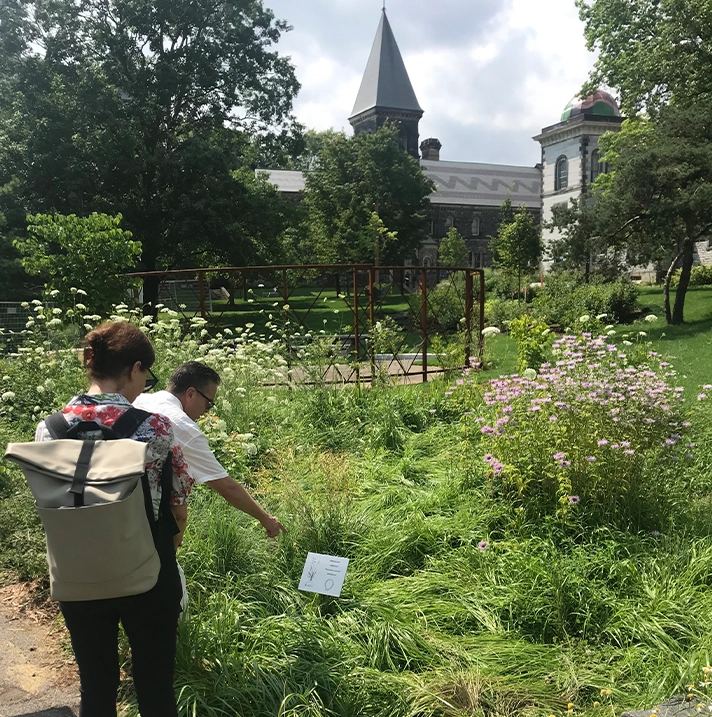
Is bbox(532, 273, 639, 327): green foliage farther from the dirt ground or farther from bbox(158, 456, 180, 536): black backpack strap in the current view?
bbox(158, 456, 180, 536): black backpack strap

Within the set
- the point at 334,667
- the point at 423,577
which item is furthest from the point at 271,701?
the point at 423,577

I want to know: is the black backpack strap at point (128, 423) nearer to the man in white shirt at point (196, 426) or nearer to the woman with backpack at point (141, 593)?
the woman with backpack at point (141, 593)

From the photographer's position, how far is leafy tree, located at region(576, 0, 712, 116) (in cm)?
1745

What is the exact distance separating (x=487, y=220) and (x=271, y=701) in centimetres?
6379

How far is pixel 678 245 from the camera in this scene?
17.5 metres

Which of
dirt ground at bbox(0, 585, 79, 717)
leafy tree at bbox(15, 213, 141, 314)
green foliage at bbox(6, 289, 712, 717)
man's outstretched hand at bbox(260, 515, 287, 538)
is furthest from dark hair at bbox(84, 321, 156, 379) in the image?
leafy tree at bbox(15, 213, 141, 314)

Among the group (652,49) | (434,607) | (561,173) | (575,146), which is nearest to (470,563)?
(434,607)

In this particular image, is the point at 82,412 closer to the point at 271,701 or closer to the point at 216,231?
the point at 271,701

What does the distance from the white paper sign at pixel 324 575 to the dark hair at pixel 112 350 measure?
5.13 feet

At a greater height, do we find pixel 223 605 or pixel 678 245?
pixel 678 245

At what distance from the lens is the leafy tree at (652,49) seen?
57.3 feet

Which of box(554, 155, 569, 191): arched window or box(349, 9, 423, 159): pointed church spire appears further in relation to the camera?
box(349, 9, 423, 159): pointed church spire

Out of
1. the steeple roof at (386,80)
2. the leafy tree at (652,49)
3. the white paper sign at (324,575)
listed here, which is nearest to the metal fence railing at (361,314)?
the white paper sign at (324,575)

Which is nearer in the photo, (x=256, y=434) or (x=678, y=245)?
(x=256, y=434)
